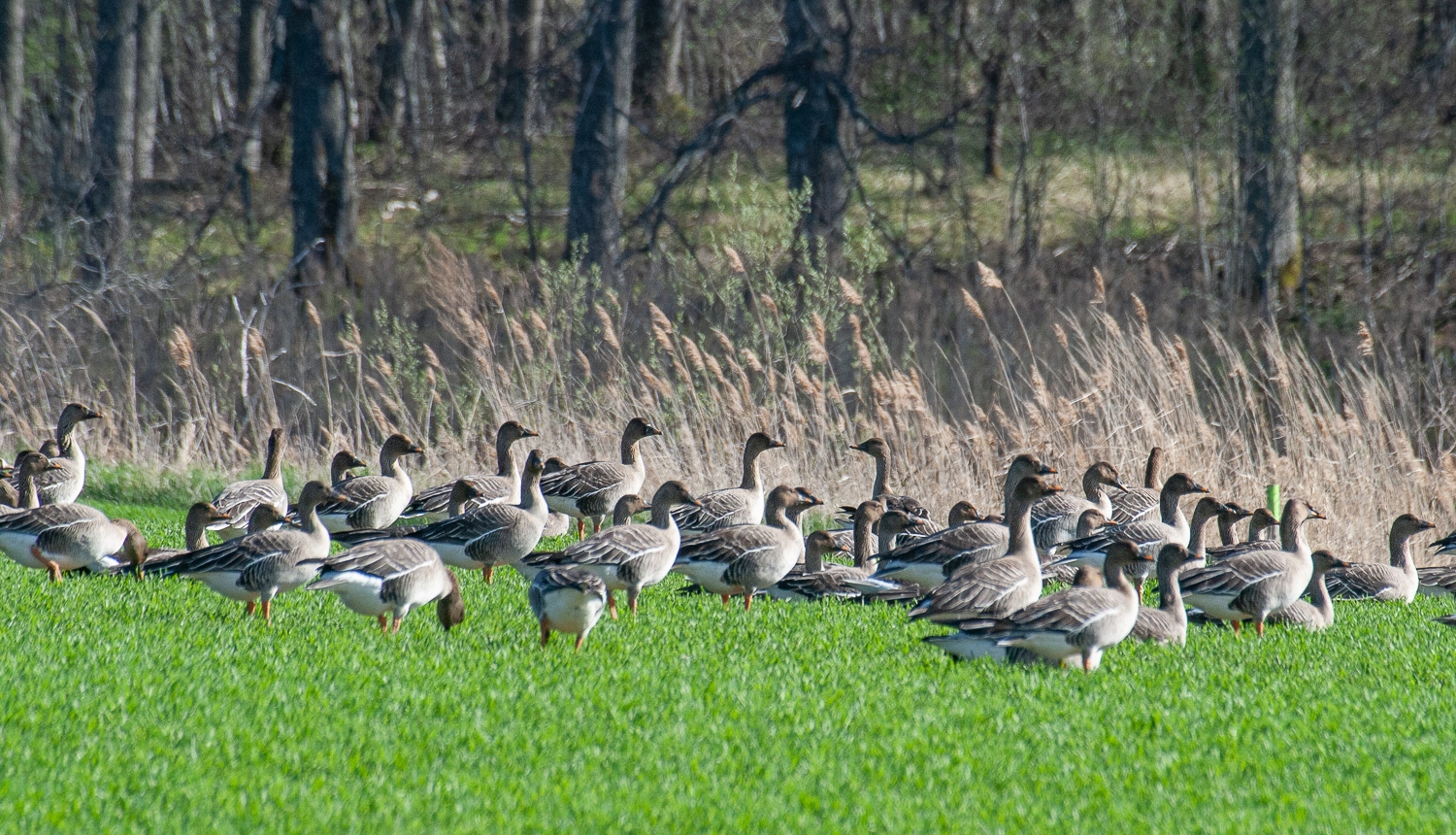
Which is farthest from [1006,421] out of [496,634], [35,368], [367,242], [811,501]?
[367,242]

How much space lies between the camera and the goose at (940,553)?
10180mm

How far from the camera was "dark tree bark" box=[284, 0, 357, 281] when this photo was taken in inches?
907

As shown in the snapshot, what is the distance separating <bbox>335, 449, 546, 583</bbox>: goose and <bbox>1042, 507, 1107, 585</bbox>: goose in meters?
3.73

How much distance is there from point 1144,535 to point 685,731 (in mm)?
5823

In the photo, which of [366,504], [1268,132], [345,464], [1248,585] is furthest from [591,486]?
[1268,132]

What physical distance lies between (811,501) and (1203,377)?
12939 millimetres

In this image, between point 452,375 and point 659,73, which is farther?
point 659,73

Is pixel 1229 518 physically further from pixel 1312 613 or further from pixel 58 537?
pixel 58 537

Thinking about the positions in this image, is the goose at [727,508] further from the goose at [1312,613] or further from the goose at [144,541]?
the goose at [1312,613]

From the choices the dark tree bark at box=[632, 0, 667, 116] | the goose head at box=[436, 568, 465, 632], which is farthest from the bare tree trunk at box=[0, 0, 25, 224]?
the goose head at box=[436, 568, 465, 632]

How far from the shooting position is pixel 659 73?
116 feet

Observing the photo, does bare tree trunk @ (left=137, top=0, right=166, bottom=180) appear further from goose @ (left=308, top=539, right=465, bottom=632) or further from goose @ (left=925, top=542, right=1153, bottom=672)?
goose @ (left=925, top=542, right=1153, bottom=672)

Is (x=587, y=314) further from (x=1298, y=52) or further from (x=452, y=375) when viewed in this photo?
(x=1298, y=52)

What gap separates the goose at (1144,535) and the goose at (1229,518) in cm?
32
